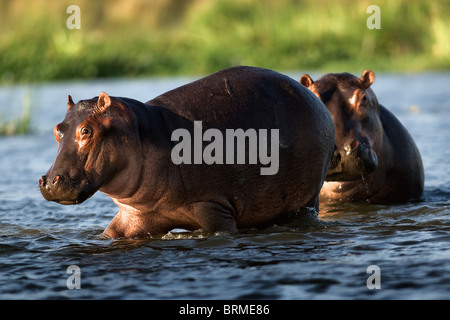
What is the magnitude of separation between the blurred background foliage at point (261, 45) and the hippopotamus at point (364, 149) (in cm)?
1539

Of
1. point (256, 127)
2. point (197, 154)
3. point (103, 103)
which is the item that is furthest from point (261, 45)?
point (103, 103)

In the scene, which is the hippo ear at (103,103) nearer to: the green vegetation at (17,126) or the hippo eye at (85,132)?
the hippo eye at (85,132)

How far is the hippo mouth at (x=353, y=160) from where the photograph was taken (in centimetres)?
639

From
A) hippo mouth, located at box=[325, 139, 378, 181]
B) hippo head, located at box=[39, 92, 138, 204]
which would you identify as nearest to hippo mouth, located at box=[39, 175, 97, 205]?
hippo head, located at box=[39, 92, 138, 204]

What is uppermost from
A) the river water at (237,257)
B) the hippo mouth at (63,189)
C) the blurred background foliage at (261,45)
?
the blurred background foliage at (261,45)

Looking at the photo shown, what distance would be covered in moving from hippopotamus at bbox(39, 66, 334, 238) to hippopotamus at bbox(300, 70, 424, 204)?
512 millimetres

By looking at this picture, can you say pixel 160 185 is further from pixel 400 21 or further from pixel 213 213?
pixel 400 21

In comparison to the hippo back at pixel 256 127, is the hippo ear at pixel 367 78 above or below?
above

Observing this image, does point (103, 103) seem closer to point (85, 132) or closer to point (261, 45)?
point (85, 132)

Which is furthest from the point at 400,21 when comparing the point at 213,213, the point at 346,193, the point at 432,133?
the point at 213,213

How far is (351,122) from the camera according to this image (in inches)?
261

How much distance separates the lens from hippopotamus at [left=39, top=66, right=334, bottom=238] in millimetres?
5141

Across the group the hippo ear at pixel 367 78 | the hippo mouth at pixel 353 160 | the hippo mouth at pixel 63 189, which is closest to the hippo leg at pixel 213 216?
the hippo mouth at pixel 63 189
